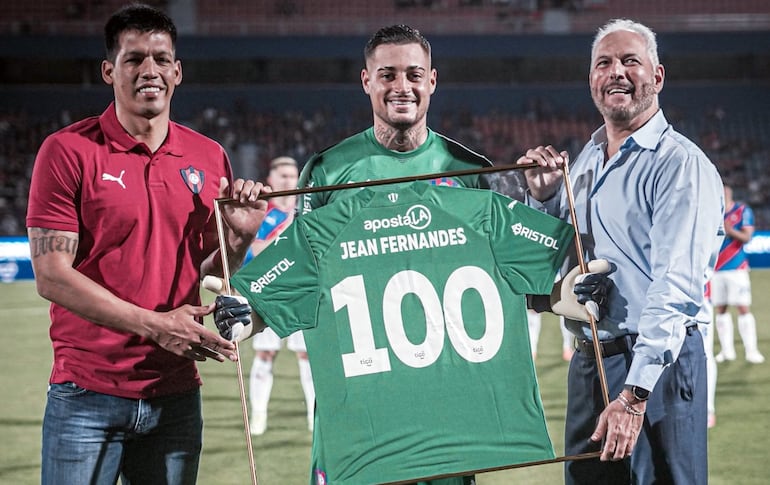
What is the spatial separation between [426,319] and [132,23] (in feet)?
4.68

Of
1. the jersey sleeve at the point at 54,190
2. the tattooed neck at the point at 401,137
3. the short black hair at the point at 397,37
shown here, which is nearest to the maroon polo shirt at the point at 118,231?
the jersey sleeve at the point at 54,190

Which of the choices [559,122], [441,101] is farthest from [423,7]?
[559,122]

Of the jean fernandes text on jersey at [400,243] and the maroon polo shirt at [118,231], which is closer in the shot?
the maroon polo shirt at [118,231]

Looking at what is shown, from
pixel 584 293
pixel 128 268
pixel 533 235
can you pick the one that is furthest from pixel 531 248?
pixel 128 268

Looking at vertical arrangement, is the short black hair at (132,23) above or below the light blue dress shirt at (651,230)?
above

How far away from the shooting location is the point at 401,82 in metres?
3.10

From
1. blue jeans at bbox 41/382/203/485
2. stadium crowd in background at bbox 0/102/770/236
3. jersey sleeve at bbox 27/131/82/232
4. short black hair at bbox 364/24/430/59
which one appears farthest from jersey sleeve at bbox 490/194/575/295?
stadium crowd in background at bbox 0/102/770/236

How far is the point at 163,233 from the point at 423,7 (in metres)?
27.1

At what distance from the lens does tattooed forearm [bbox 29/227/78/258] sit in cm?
284

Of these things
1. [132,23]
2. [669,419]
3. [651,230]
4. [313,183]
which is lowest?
[669,419]

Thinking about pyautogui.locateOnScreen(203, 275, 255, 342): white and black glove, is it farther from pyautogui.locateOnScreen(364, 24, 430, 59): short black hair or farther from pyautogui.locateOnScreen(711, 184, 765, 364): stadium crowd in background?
pyautogui.locateOnScreen(711, 184, 765, 364): stadium crowd in background

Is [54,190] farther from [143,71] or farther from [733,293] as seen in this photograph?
[733,293]

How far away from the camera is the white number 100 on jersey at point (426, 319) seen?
309 centimetres

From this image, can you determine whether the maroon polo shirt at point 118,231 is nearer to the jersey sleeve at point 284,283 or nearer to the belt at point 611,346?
the jersey sleeve at point 284,283
